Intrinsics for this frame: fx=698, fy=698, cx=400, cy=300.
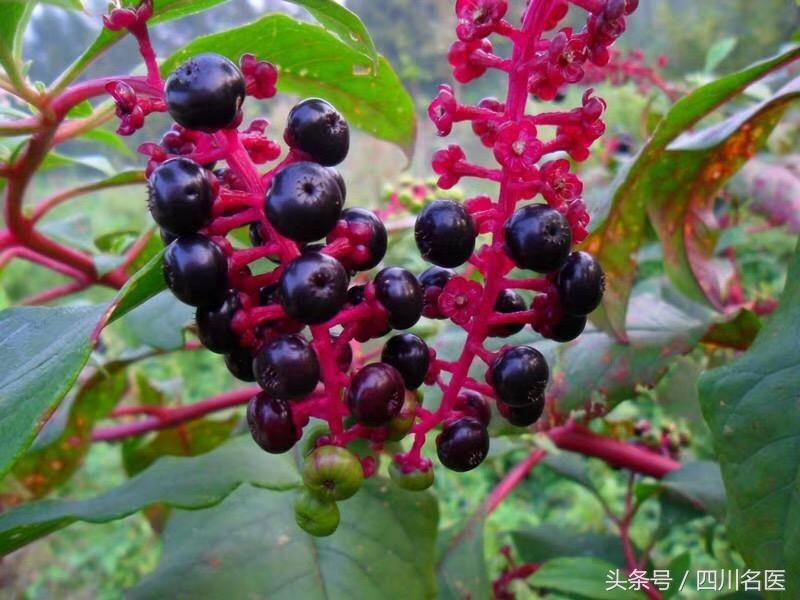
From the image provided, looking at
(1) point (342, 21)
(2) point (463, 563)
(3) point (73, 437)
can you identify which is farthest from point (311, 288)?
(3) point (73, 437)

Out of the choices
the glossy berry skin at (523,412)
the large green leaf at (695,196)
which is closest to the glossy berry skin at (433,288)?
the glossy berry skin at (523,412)

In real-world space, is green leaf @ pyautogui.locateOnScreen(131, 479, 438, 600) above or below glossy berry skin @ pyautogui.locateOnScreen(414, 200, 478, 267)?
below

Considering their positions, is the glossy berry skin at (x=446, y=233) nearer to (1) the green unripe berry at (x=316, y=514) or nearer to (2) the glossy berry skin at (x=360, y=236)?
(2) the glossy berry skin at (x=360, y=236)

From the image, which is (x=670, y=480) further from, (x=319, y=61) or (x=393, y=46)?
(x=393, y=46)

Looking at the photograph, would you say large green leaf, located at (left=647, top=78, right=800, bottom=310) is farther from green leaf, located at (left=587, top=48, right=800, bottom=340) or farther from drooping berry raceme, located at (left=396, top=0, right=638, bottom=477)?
drooping berry raceme, located at (left=396, top=0, right=638, bottom=477)

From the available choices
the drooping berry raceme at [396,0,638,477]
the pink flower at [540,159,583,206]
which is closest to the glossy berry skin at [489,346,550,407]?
the drooping berry raceme at [396,0,638,477]
